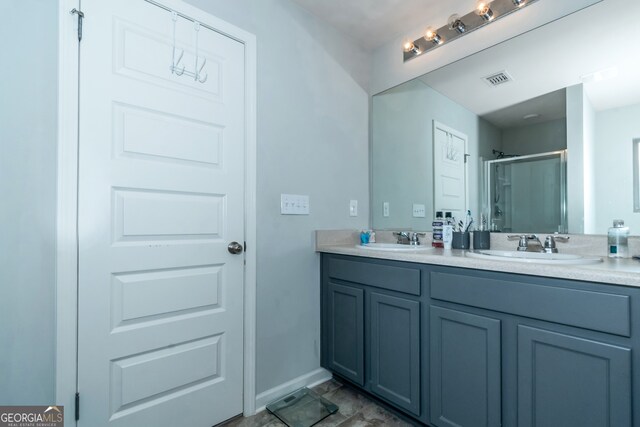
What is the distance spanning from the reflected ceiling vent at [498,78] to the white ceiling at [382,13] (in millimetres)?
437

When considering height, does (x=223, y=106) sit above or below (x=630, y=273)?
above

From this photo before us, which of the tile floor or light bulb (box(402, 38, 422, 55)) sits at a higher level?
light bulb (box(402, 38, 422, 55))

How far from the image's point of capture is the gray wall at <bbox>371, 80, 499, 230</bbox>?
1960mm

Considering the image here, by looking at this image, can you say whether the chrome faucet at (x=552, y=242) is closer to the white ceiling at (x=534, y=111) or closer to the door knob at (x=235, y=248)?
the white ceiling at (x=534, y=111)

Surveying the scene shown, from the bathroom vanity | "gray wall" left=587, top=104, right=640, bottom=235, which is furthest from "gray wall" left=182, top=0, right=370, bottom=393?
"gray wall" left=587, top=104, right=640, bottom=235

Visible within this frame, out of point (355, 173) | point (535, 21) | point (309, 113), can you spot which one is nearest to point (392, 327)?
point (355, 173)

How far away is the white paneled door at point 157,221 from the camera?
1.25m

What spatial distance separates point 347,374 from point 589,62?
2.03 meters

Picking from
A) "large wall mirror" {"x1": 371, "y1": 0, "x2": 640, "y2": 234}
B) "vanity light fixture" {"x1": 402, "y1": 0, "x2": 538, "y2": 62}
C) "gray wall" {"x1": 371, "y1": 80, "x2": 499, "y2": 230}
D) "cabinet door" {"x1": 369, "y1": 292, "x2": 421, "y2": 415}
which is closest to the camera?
"large wall mirror" {"x1": 371, "y1": 0, "x2": 640, "y2": 234}

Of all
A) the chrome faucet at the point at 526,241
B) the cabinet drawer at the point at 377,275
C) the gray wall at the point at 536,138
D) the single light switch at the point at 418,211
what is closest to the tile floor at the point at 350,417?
the cabinet drawer at the point at 377,275

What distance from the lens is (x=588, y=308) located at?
3.20 ft

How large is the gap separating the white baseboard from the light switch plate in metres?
1.02

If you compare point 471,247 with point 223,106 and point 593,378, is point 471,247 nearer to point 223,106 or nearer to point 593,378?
point 593,378

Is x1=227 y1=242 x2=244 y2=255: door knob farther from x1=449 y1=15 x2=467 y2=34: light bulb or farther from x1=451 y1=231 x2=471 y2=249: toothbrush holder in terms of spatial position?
x1=449 y1=15 x2=467 y2=34: light bulb
